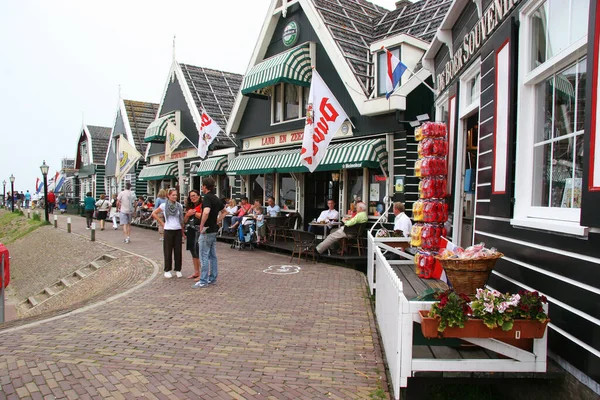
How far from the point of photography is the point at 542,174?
4031 mm

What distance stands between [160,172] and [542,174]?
2205 centimetres

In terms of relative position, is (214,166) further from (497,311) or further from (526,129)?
(497,311)

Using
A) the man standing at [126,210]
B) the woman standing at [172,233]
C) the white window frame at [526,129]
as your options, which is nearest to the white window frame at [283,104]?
the man standing at [126,210]

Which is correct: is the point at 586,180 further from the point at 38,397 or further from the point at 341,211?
the point at 341,211

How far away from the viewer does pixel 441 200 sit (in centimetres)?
654

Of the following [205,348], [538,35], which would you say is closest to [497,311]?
[538,35]

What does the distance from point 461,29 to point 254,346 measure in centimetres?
543

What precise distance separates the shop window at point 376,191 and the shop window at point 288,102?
11.6 ft

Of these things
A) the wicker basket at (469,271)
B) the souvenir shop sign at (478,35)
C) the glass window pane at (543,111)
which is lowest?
the wicker basket at (469,271)

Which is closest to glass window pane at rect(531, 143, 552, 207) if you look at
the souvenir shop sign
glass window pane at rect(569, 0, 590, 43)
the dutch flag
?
glass window pane at rect(569, 0, 590, 43)

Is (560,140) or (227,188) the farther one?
(227,188)

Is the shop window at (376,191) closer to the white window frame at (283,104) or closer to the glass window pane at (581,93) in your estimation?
the white window frame at (283,104)

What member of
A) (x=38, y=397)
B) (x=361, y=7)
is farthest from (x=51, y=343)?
(x=361, y=7)

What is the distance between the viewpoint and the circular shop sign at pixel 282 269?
9.64m
